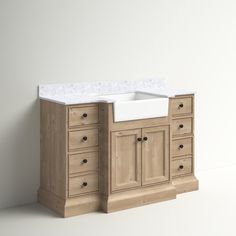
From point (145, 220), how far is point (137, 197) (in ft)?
1.04

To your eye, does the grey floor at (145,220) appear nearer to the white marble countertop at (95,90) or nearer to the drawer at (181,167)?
the drawer at (181,167)

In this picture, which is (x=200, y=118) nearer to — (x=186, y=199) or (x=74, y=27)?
(x=186, y=199)

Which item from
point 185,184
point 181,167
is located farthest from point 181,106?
point 185,184

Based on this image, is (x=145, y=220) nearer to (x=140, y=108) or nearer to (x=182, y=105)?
(x=140, y=108)

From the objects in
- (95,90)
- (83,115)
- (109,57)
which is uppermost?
(109,57)

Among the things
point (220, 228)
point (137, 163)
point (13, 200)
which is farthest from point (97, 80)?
point (220, 228)

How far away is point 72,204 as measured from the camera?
15.0 ft

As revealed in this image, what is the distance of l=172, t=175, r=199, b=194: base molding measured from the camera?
5.11 meters

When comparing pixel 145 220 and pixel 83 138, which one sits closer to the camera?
pixel 145 220

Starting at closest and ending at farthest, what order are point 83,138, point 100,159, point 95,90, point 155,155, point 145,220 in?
point 145,220, point 83,138, point 100,159, point 155,155, point 95,90

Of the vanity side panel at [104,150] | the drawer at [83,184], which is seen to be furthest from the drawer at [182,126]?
the drawer at [83,184]

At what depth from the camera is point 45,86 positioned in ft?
15.8

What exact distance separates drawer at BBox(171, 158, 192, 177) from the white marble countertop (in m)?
0.54

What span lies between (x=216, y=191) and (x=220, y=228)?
0.86 metres
